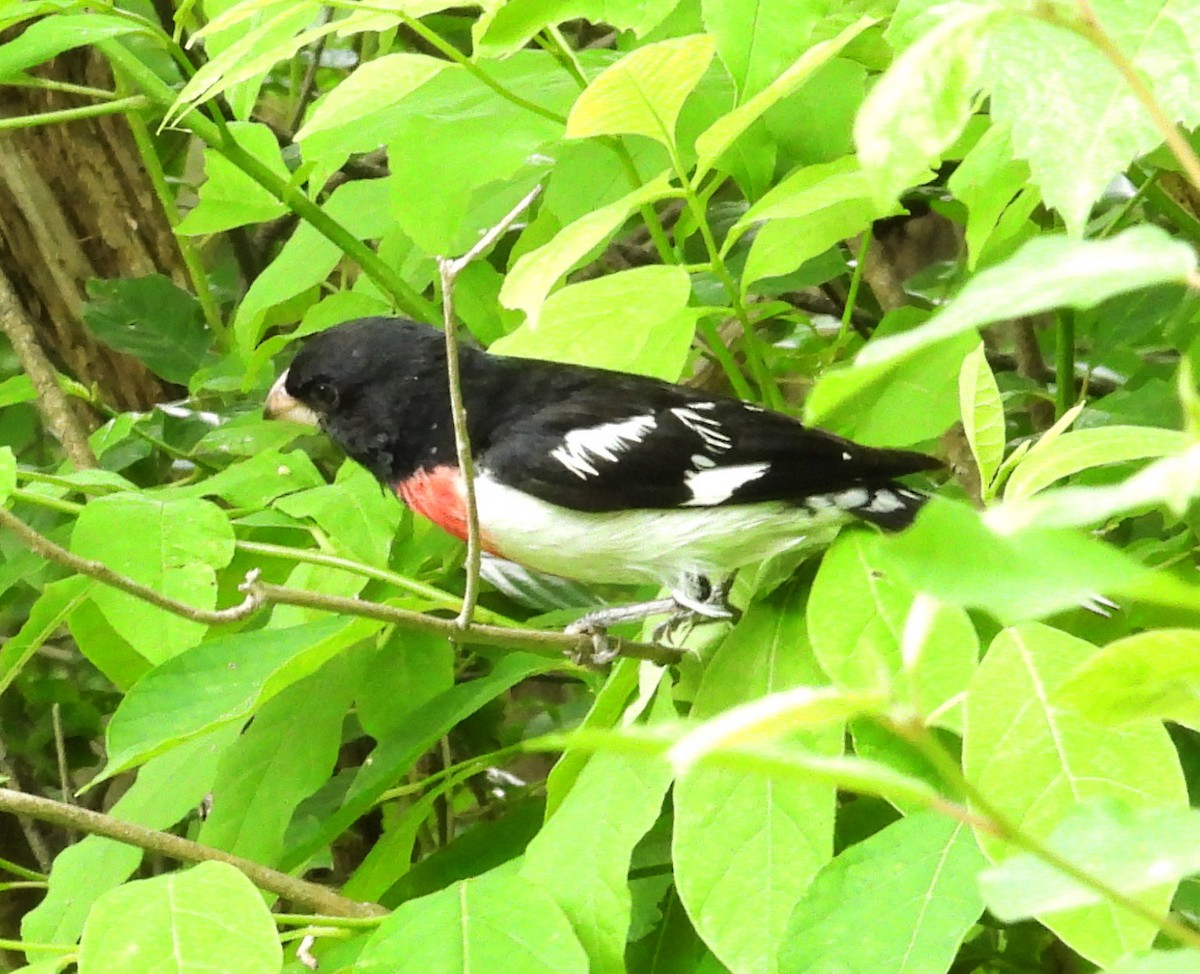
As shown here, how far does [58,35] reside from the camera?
3.30ft

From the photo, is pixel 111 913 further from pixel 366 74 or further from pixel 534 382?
pixel 534 382

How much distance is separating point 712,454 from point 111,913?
68cm

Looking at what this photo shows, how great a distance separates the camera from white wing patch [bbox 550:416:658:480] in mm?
1271

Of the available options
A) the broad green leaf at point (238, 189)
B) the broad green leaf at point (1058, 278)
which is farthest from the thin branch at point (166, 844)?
the broad green leaf at point (238, 189)

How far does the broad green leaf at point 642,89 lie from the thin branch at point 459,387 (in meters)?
0.05

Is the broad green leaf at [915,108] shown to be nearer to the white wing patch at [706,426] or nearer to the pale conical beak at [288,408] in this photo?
the white wing patch at [706,426]

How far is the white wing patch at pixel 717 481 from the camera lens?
117 cm

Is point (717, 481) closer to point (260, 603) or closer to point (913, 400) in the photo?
point (913, 400)

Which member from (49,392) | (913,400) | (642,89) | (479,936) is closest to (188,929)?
(479,936)

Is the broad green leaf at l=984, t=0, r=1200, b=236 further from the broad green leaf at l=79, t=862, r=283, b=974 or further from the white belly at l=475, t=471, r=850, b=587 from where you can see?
the white belly at l=475, t=471, r=850, b=587

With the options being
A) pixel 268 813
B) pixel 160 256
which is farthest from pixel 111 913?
pixel 160 256

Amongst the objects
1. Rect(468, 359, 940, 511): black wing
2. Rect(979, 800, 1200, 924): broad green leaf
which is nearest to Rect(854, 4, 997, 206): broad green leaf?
Rect(979, 800, 1200, 924): broad green leaf

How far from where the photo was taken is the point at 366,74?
898mm

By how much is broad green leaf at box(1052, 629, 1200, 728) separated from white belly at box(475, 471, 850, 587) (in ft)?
2.70
